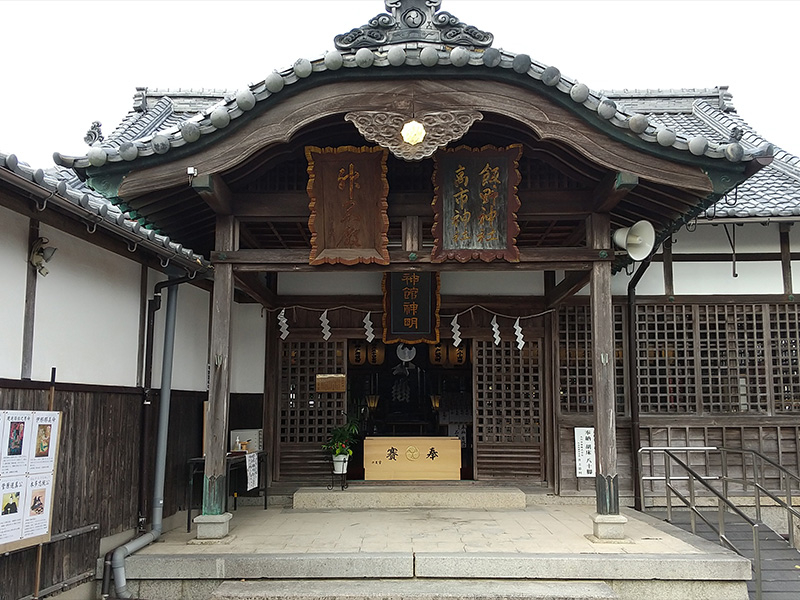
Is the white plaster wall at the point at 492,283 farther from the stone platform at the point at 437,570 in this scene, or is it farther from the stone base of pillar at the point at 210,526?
the stone base of pillar at the point at 210,526

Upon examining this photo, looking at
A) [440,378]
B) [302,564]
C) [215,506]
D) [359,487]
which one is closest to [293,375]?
[359,487]

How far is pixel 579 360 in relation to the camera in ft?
37.7

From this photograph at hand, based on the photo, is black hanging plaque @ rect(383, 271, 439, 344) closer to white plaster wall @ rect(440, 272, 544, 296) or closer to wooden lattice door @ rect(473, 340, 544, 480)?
white plaster wall @ rect(440, 272, 544, 296)

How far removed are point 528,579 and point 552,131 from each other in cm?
472

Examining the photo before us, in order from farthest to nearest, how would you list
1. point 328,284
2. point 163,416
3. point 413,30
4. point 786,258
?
1. point 328,284
2. point 786,258
3. point 163,416
4. point 413,30

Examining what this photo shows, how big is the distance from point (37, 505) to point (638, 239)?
7.15m

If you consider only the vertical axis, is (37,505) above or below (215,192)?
below

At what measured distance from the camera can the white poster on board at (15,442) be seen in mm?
6156

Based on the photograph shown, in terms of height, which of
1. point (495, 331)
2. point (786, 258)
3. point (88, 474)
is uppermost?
point (786, 258)

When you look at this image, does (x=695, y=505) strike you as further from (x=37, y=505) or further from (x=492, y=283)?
(x=37, y=505)

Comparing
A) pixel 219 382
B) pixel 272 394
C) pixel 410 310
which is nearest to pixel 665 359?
pixel 410 310

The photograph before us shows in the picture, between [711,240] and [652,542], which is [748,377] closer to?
[711,240]

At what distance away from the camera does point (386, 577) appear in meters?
7.08

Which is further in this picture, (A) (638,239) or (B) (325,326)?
(B) (325,326)
